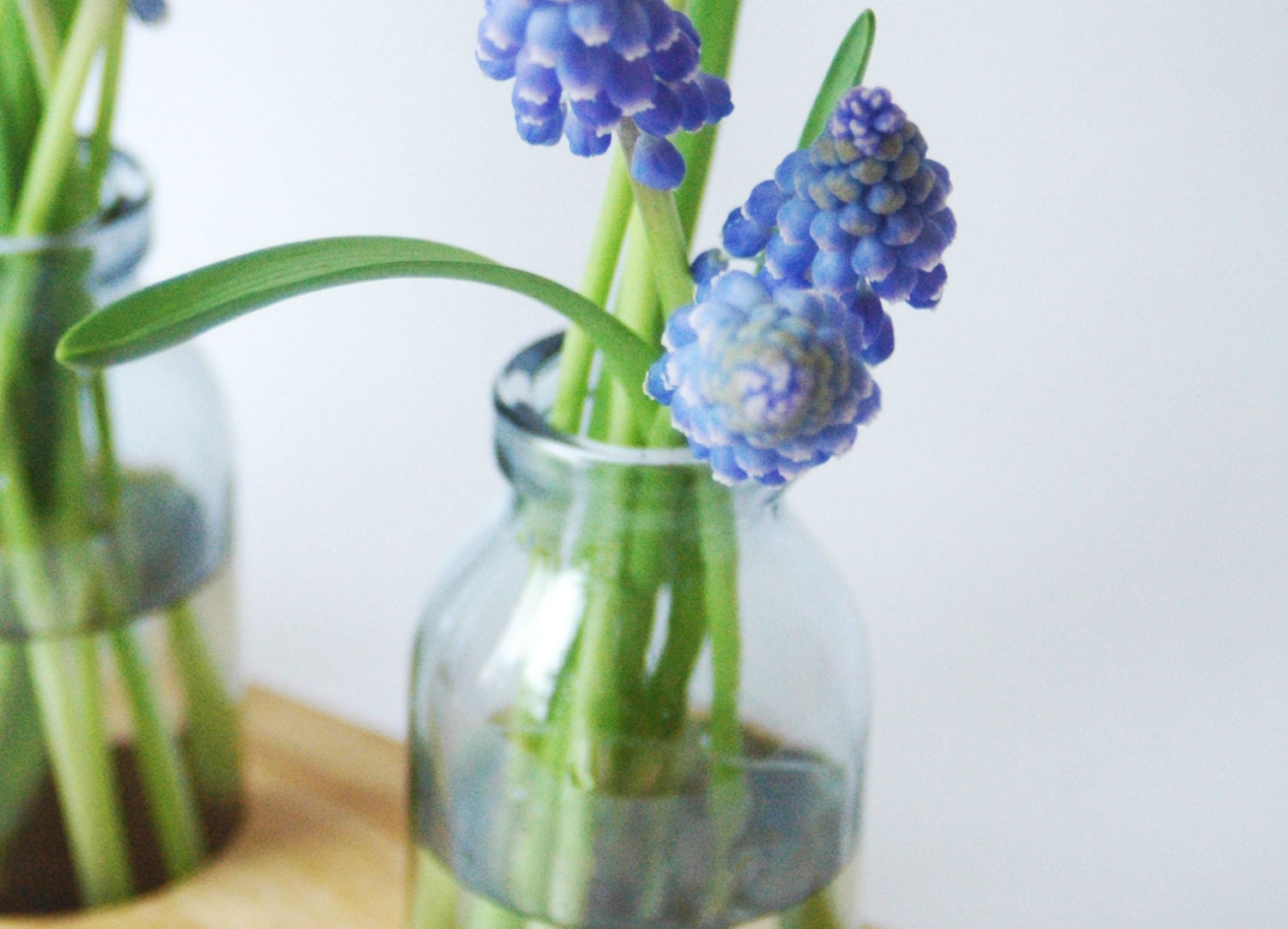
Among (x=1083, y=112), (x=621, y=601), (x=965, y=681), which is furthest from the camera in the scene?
(x=965, y=681)

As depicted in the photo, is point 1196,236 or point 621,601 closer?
point 621,601

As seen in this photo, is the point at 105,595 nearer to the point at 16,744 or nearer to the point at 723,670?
the point at 16,744

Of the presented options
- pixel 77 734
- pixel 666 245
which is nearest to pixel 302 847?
pixel 77 734

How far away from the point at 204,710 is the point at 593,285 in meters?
0.27

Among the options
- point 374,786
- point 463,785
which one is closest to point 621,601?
point 463,785

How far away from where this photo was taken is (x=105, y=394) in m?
0.47

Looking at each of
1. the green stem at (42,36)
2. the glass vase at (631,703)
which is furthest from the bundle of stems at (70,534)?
the glass vase at (631,703)

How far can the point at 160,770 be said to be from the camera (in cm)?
54

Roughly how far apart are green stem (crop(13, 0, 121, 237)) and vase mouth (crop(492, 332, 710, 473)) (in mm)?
136

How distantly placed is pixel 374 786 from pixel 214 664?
105 millimetres

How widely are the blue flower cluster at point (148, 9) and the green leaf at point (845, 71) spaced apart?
0.59 ft

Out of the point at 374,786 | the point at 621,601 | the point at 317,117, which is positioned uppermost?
the point at 317,117

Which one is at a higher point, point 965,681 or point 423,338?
point 423,338

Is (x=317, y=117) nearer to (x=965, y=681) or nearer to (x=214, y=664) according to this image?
(x=214, y=664)
